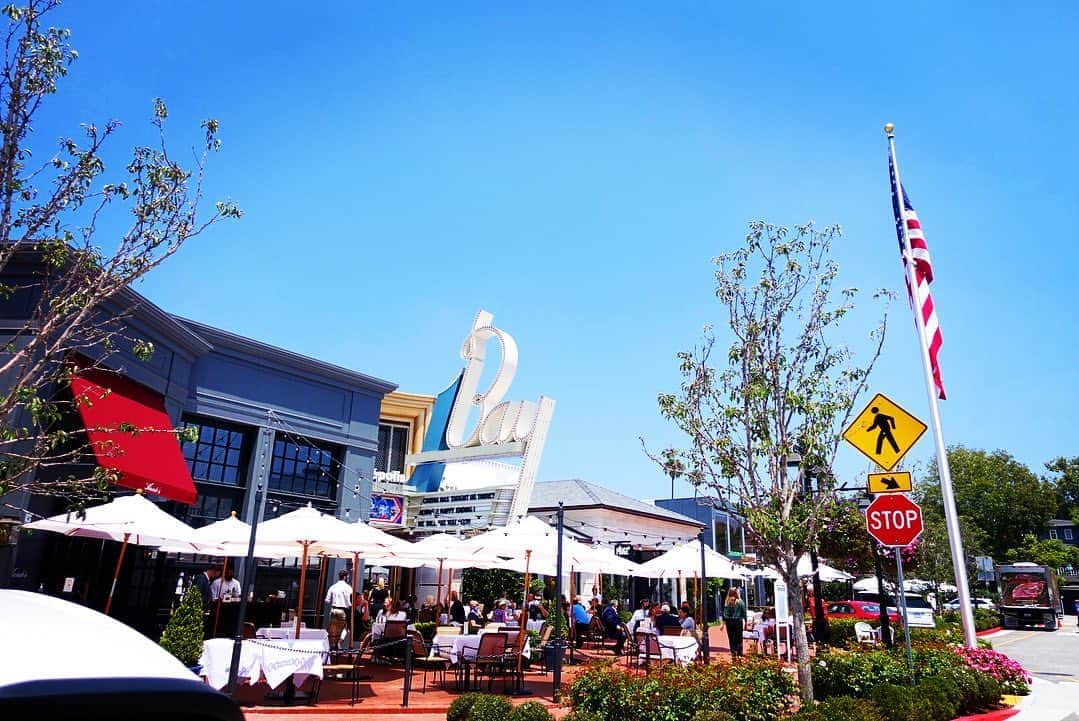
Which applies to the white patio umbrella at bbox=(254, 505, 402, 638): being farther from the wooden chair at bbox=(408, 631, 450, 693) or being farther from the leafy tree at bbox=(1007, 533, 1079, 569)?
the leafy tree at bbox=(1007, 533, 1079, 569)

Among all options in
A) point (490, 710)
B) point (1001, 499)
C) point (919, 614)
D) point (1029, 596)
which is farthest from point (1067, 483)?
point (490, 710)

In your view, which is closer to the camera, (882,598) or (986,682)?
(986,682)

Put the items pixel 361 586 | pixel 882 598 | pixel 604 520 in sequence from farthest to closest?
pixel 604 520 → pixel 361 586 → pixel 882 598

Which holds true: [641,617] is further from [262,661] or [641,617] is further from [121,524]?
[121,524]

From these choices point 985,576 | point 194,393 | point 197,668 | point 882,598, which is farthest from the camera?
point 985,576

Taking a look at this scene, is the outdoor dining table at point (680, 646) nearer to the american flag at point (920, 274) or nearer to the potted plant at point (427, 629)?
the potted plant at point (427, 629)

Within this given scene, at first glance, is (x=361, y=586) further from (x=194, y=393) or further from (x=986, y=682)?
(x=986, y=682)

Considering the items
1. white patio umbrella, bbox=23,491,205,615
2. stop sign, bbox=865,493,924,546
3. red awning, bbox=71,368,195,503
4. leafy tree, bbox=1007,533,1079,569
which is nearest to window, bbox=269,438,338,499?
red awning, bbox=71,368,195,503

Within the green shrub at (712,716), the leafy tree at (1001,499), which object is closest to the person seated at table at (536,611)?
the green shrub at (712,716)

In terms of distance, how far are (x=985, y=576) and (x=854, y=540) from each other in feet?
203

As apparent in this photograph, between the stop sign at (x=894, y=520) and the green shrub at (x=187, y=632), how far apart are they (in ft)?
35.5

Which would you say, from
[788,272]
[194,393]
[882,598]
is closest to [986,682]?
[882,598]

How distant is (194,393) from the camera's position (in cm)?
2094

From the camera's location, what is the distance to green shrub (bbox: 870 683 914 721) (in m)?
10.1
